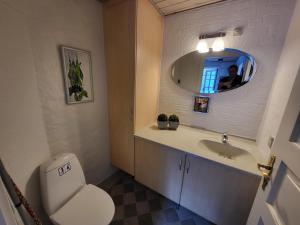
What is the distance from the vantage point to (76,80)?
1.22 metres

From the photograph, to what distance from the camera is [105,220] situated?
92 cm

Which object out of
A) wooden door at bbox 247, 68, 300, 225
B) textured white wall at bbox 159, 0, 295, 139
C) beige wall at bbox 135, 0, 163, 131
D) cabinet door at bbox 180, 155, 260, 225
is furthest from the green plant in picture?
wooden door at bbox 247, 68, 300, 225

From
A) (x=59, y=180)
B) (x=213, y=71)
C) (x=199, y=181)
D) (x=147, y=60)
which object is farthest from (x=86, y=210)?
(x=213, y=71)

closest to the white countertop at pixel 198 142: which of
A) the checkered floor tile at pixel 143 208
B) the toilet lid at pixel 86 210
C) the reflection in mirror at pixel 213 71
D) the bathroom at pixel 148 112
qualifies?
the bathroom at pixel 148 112

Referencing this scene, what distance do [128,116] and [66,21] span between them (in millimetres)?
1040

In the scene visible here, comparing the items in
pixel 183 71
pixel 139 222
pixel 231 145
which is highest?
pixel 183 71

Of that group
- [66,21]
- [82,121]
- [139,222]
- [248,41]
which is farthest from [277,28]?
[139,222]

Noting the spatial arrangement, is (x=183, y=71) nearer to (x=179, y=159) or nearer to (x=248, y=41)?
(x=248, y=41)

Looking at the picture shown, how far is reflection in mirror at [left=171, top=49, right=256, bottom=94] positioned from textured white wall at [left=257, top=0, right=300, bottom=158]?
245 mm

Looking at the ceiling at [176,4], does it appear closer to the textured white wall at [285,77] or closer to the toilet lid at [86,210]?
the textured white wall at [285,77]

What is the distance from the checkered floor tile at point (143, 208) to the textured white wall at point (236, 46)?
102cm

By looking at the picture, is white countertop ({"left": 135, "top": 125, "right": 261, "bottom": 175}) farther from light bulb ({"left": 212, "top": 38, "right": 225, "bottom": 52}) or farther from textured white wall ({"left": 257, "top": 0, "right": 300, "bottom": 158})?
light bulb ({"left": 212, "top": 38, "right": 225, "bottom": 52})

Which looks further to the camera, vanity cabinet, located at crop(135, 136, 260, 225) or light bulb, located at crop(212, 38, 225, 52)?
light bulb, located at crop(212, 38, 225, 52)

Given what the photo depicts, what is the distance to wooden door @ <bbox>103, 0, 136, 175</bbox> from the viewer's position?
1.22 m
